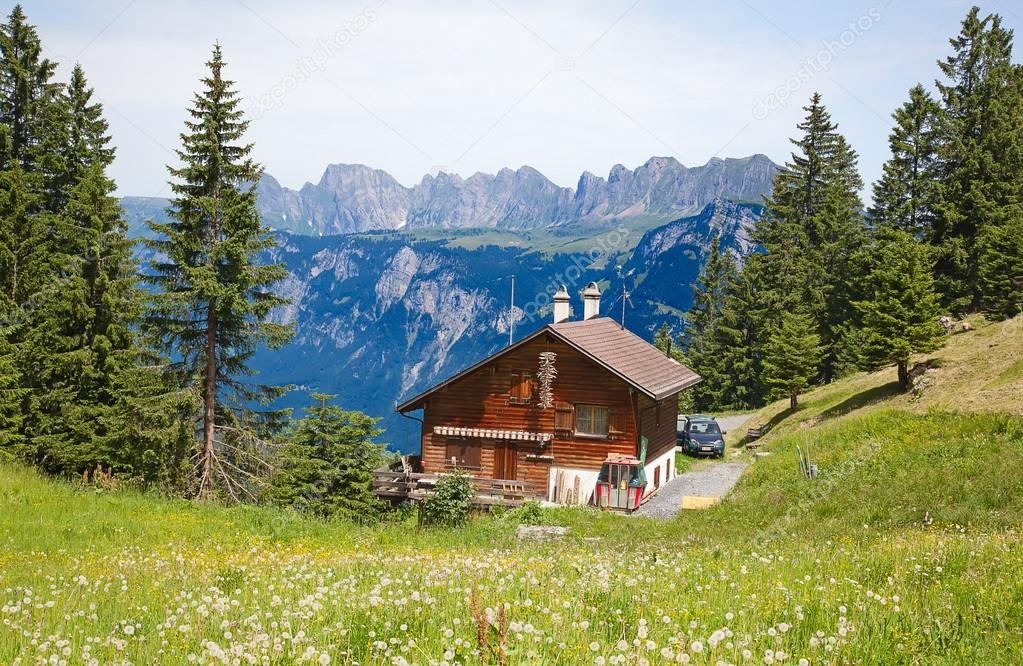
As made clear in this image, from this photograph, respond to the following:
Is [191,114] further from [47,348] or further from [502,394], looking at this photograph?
[502,394]

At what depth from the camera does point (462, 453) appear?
107ft

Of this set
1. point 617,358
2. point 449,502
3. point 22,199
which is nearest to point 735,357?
point 617,358

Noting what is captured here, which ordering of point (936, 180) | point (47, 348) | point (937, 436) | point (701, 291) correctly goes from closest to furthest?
point (937, 436) → point (47, 348) → point (936, 180) → point (701, 291)

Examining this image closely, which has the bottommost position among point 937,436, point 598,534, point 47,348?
point 598,534

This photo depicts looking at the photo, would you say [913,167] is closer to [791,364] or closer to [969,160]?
[969,160]

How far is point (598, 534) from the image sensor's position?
2172 centimetres

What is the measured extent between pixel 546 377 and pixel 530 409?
5.52 ft

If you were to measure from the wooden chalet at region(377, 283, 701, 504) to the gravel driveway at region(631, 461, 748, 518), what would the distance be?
1.45m

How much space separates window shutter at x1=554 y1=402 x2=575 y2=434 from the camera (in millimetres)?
31750

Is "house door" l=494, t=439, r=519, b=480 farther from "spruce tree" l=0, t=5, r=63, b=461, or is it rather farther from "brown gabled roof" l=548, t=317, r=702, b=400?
"spruce tree" l=0, t=5, r=63, b=461

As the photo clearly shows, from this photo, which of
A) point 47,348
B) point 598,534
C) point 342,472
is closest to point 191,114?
point 47,348

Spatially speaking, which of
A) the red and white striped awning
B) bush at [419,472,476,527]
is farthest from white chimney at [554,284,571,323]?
bush at [419,472,476,527]

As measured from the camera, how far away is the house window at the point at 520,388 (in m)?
32.2

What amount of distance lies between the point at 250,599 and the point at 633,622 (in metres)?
3.82
